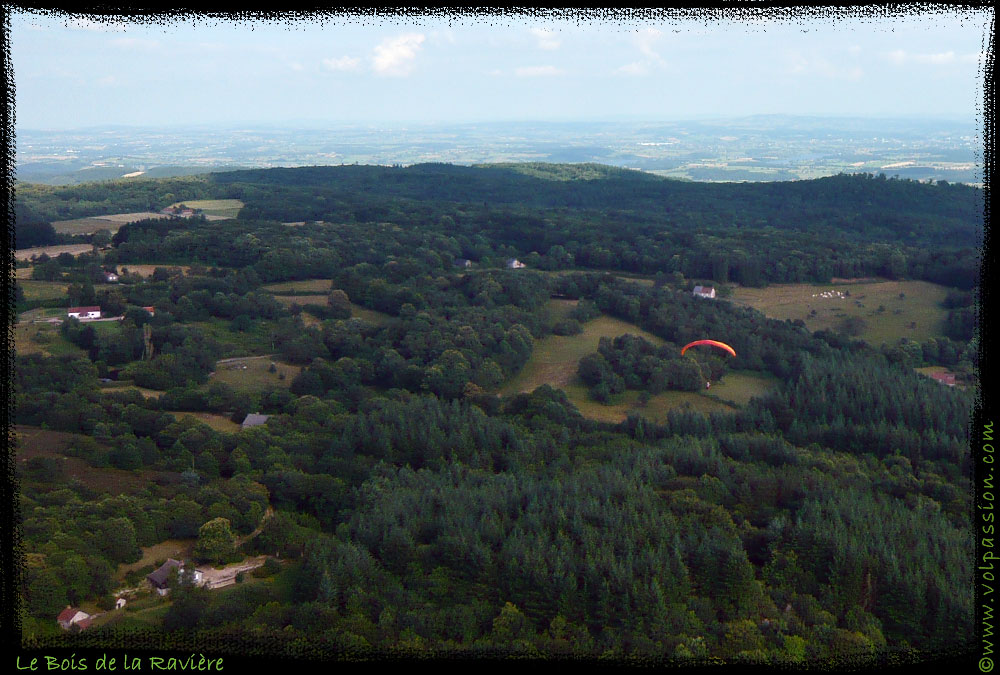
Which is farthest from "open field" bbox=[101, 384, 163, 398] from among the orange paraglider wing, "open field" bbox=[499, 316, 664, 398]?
the orange paraglider wing

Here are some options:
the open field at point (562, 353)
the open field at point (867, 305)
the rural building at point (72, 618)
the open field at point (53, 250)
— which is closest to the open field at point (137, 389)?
the open field at point (562, 353)

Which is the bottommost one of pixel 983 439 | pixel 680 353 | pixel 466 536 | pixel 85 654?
pixel 680 353

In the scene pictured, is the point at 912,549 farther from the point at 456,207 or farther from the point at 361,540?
the point at 456,207

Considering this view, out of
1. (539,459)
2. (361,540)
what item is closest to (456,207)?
(539,459)

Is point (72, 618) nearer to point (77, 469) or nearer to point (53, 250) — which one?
point (77, 469)

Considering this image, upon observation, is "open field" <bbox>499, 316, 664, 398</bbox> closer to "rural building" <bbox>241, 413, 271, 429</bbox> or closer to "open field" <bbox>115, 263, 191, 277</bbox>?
"rural building" <bbox>241, 413, 271, 429</bbox>

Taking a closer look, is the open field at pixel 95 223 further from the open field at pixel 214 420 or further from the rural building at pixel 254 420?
the rural building at pixel 254 420
